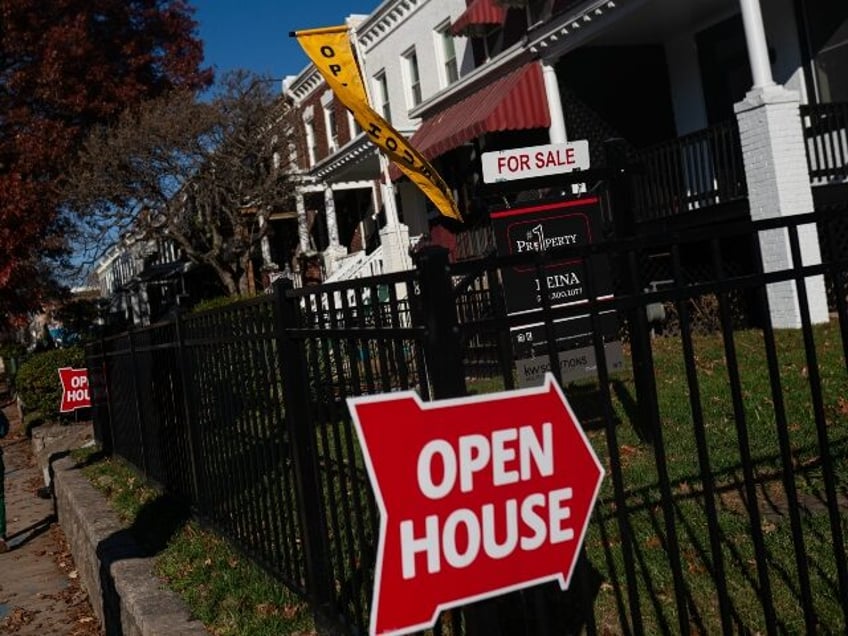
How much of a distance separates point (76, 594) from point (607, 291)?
4561 millimetres

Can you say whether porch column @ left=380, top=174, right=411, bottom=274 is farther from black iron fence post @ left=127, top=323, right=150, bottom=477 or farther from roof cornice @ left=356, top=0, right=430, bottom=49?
black iron fence post @ left=127, top=323, right=150, bottom=477

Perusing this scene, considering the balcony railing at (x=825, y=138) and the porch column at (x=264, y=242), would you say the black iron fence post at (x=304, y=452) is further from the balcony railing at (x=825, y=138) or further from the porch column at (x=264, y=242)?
the porch column at (x=264, y=242)

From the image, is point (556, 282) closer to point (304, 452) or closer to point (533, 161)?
point (533, 161)

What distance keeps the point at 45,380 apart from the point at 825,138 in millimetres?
12988

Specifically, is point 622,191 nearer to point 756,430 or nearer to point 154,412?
point 756,430

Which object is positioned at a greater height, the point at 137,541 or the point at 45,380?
the point at 45,380

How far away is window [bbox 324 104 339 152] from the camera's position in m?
25.9

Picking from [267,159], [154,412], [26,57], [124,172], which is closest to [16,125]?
[26,57]

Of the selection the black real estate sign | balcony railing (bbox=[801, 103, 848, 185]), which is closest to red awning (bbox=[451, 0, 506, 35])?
balcony railing (bbox=[801, 103, 848, 185])

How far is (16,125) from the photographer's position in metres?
23.6

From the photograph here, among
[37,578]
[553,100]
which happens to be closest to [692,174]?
[553,100]

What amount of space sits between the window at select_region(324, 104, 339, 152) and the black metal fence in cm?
1803

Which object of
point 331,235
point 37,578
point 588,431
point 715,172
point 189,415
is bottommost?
point 37,578

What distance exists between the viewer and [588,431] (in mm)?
7457
